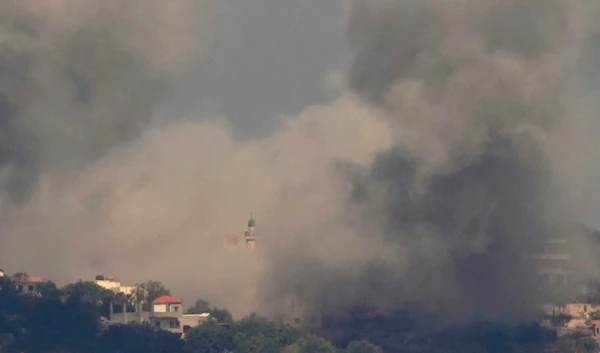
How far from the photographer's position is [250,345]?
83.2 metres

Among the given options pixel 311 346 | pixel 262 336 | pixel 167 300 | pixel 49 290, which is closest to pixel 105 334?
pixel 262 336

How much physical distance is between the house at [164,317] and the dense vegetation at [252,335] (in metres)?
3.94

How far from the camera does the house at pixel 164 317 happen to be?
9188 cm

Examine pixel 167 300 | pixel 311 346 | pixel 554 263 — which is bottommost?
pixel 311 346

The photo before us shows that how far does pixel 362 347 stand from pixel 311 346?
2.34 m

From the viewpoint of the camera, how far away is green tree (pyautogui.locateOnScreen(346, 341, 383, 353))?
79125mm

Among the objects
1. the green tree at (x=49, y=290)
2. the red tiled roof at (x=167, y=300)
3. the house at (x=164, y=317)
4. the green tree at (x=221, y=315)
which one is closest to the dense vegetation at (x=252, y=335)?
the green tree at (x=49, y=290)

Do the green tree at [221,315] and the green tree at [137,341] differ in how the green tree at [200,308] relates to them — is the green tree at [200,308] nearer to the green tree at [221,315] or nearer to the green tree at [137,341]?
the green tree at [221,315]

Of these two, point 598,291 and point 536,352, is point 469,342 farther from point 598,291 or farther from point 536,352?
point 598,291

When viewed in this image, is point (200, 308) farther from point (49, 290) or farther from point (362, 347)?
point (362, 347)

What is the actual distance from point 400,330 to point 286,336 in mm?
5073

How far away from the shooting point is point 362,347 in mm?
79500

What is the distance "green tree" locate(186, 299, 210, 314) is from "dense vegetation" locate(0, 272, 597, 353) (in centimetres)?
1002

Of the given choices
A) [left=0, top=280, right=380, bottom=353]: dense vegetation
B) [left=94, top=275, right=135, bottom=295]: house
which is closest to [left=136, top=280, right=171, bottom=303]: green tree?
[left=94, top=275, right=135, bottom=295]: house
